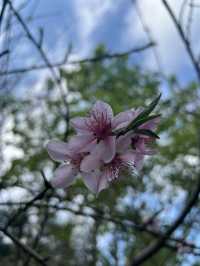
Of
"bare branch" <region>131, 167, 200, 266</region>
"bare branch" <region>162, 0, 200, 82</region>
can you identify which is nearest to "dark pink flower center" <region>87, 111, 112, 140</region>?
"bare branch" <region>162, 0, 200, 82</region>

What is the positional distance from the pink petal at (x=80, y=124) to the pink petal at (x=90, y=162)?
0.31 ft

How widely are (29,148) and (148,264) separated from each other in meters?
2.56

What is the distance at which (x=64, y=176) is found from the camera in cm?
125

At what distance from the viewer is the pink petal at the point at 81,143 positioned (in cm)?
115

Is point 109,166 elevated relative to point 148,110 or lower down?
lower down

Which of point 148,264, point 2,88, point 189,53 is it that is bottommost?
point 148,264

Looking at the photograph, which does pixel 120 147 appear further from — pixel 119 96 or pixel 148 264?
pixel 119 96

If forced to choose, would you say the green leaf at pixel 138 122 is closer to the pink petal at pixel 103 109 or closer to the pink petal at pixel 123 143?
the pink petal at pixel 123 143

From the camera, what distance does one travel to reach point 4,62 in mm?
2156

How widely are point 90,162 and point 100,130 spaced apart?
91 mm

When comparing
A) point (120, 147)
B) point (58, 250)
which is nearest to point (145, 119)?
point (120, 147)

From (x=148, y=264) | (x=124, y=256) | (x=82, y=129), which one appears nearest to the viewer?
(x=82, y=129)

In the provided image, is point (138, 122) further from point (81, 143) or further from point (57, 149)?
point (57, 149)

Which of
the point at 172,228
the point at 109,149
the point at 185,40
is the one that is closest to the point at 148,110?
the point at 109,149
